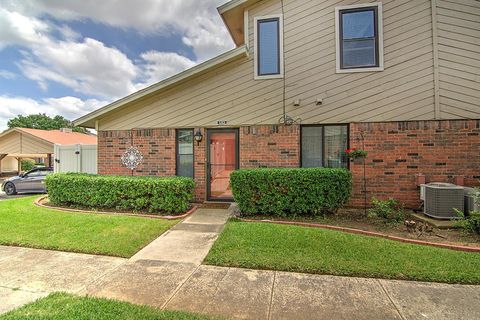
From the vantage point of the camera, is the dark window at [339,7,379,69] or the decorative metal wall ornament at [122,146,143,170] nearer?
the dark window at [339,7,379,69]

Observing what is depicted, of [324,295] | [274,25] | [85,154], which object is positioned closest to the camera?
[324,295]

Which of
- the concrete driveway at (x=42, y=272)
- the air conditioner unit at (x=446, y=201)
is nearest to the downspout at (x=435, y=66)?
the air conditioner unit at (x=446, y=201)

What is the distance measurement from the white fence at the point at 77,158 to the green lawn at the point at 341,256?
7.71 m

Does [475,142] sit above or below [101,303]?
above

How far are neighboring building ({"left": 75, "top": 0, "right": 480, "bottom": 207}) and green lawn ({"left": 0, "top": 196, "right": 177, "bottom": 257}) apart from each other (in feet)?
7.76

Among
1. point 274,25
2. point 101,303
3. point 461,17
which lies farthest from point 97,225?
point 461,17

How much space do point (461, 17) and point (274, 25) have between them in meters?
4.77

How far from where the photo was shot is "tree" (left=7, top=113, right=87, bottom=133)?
159 feet

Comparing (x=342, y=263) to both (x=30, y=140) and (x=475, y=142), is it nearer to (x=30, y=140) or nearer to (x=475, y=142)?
(x=475, y=142)

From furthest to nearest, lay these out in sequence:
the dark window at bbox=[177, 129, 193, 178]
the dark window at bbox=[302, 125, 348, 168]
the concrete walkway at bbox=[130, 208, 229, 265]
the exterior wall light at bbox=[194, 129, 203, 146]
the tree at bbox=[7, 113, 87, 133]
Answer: the tree at bbox=[7, 113, 87, 133] → the dark window at bbox=[177, 129, 193, 178] → the exterior wall light at bbox=[194, 129, 203, 146] → the dark window at bbox=[302, 125, 348, 168] → the concrete walkway at bbox=[130, 208, 229, 265]

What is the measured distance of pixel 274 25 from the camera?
7180 mm

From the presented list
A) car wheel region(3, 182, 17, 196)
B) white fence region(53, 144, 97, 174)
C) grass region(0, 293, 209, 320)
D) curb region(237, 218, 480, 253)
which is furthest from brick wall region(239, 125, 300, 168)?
car wheel region(3, 182, 17, 196)

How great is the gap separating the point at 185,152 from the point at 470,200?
735 cm

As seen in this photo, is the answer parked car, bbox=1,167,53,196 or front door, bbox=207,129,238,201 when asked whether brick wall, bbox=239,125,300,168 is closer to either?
front door, bbox=207,129,238,201
